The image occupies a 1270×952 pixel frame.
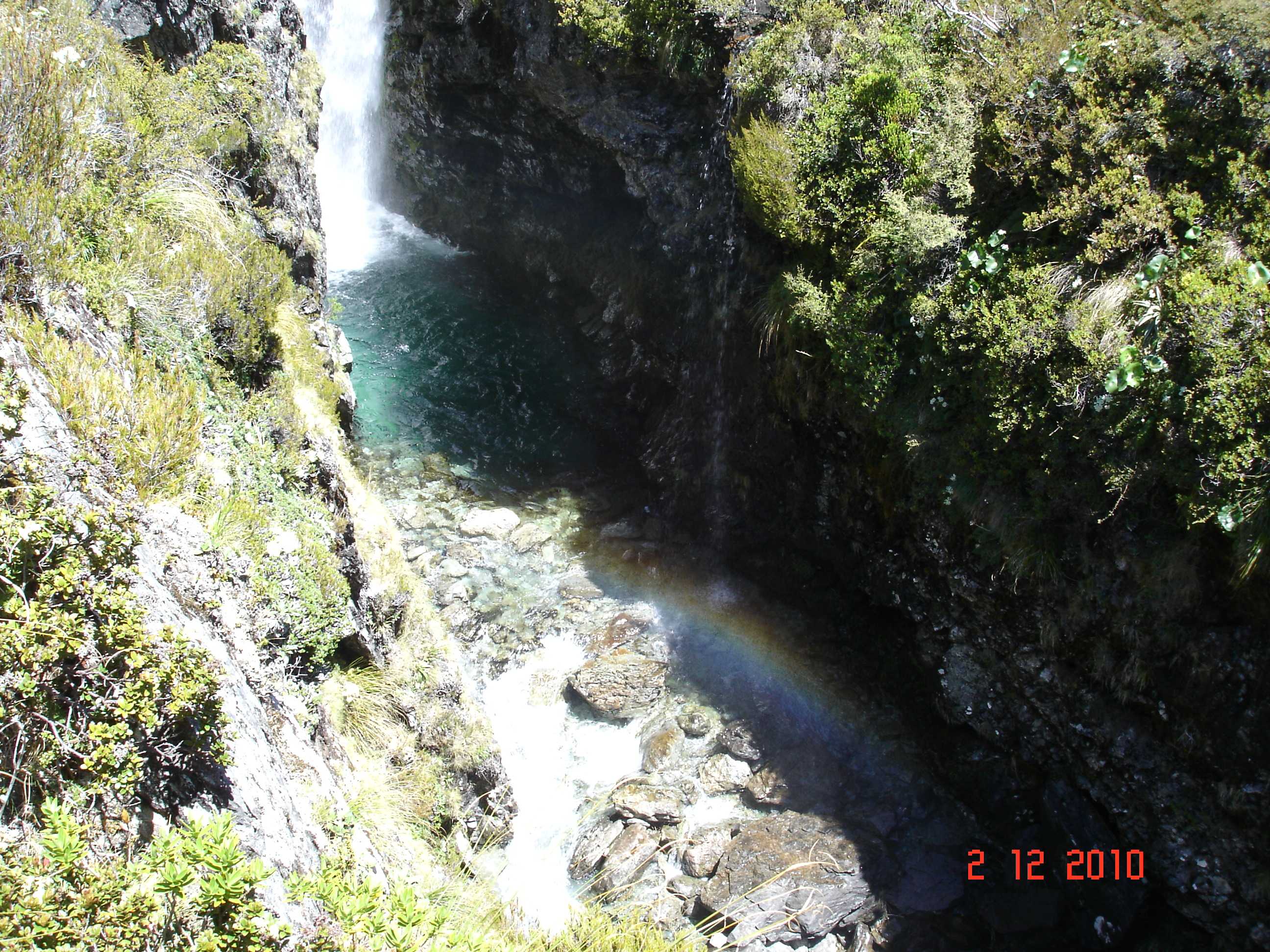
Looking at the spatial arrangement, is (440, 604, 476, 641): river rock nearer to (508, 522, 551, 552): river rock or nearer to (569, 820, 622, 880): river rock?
(508, 522, 551, 552): river rock

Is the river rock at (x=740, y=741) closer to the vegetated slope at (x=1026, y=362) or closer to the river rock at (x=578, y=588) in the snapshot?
the vegetated slope at (x=1026, y=362)

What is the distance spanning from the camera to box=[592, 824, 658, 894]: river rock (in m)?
8.90

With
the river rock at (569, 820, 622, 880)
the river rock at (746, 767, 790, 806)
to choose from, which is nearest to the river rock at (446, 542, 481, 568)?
the river rock at (569, 820, 622, 880)

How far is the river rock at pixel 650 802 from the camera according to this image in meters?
9.41

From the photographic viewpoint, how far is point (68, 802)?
3.55 meters

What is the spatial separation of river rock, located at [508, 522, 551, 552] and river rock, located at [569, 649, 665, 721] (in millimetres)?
2451

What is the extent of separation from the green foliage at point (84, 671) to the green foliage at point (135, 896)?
0.93 feet

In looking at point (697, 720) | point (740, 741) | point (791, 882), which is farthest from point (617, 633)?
point (791, 882)

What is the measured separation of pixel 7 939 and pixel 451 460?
11367 millimetres

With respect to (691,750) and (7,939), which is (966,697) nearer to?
(691,750)

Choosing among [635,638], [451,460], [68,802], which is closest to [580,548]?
[635,638]

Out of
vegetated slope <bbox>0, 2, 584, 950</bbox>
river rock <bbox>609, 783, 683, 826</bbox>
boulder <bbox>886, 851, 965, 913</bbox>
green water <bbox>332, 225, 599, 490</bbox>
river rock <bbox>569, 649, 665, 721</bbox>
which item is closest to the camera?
vegetated slope <bbox>0, 2, 584, 950</bbox>

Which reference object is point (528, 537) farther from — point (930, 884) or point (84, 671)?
point (84, 671)

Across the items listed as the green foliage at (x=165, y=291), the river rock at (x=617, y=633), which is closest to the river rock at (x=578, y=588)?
the river rock at (x=617, y=633)
